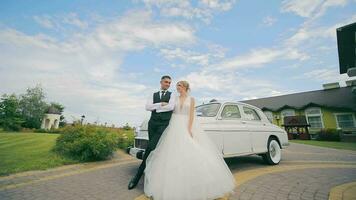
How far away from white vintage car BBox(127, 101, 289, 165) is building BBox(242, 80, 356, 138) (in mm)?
23834

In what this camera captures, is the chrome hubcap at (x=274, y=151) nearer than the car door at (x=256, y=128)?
No

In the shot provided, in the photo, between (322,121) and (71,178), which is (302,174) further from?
(322,121)

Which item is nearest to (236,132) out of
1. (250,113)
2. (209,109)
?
(209,109)

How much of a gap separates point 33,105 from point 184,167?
56818 mm

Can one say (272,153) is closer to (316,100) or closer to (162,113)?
(162,113)

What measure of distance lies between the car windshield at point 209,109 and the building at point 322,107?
84.9 feet

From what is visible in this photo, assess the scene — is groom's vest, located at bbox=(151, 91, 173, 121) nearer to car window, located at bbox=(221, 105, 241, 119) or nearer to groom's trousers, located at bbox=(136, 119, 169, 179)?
groom's trousers, located at bbox=(136, 119, 169, 179)

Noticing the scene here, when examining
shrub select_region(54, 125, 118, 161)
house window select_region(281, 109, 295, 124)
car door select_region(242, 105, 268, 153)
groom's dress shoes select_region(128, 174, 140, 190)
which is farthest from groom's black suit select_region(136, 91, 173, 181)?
house window select_region(281, 109, 295, 124)

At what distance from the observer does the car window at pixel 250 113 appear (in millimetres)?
6896

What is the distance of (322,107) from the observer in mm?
28109

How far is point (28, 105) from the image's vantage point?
4912 centimetres

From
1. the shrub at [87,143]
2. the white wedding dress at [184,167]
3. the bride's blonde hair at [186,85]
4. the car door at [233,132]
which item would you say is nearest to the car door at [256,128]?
the car door at [233,132]

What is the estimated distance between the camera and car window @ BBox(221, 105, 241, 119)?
20.3 ft

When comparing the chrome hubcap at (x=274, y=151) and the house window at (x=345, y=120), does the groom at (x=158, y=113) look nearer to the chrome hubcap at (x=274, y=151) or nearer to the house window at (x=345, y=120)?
the chrome hubcap at (x=274, y=151)
